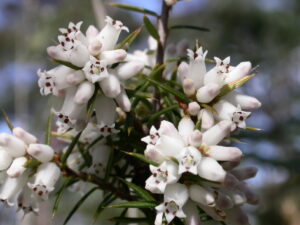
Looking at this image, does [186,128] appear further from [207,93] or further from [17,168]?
[17,168]

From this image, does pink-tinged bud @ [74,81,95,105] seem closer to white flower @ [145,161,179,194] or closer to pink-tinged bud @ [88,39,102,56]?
pink-tinged bud @ [88,39,102,56]

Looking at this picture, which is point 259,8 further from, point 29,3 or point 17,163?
point 17,163

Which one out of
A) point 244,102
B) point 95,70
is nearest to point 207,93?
point 244,102

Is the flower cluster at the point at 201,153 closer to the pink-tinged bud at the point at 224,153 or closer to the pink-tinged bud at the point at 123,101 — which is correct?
the pink-tinged bud at the point at 224,153

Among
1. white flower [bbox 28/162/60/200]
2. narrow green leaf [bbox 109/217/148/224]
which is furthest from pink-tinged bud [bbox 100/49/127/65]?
narrow green leaf [bbox 109/217/148/224]

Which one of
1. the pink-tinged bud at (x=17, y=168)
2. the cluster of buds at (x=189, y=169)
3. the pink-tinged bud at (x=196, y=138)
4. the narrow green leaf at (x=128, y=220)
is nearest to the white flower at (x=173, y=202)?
the cluster of buds at (x=189, y=169)

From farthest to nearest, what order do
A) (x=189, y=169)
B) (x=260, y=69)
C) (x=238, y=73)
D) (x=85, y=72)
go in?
(x=260, y=69), (x=238, y=73), (x=85, y=72), (x=189, y=169)
